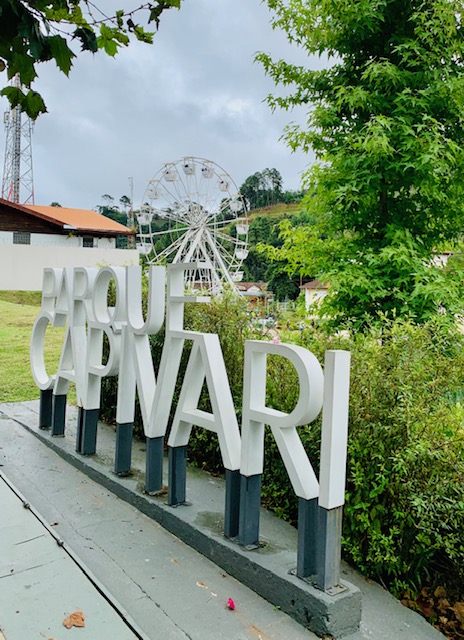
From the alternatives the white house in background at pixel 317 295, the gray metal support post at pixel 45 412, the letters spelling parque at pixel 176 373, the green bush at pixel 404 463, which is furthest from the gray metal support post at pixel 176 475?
the white house in background at pixel 317 295

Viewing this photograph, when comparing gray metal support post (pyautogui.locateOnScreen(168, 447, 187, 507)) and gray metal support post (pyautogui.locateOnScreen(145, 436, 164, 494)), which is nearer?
gray metal support post (pyautogui.locateOnScreen(168, 447, 187, 507))

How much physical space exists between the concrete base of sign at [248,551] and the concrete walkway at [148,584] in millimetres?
20

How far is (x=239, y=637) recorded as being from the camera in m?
1.83

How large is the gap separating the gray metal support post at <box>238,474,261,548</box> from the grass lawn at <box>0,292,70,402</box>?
13.1ft

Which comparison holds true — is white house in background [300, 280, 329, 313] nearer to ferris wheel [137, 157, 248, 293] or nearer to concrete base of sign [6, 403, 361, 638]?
concrete base of sign [6, 403, 361, 638]

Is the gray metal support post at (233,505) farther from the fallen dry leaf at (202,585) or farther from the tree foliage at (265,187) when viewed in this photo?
the tree foliage at (265,187)

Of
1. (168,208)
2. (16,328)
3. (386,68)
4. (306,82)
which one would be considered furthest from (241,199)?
(386,68)

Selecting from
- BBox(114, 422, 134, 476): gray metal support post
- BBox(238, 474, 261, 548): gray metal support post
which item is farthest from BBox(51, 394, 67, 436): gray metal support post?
BBox(238, 474, 261, 548): gray metal support post

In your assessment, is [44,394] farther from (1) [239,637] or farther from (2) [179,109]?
(2) [179,109]

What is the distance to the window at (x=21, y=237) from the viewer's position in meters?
20.5

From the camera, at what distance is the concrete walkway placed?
1.88 meters

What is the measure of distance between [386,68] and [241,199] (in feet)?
36.8

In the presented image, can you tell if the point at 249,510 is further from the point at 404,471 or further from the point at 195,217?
the point at 195,217

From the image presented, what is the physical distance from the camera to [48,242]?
2111 cm
